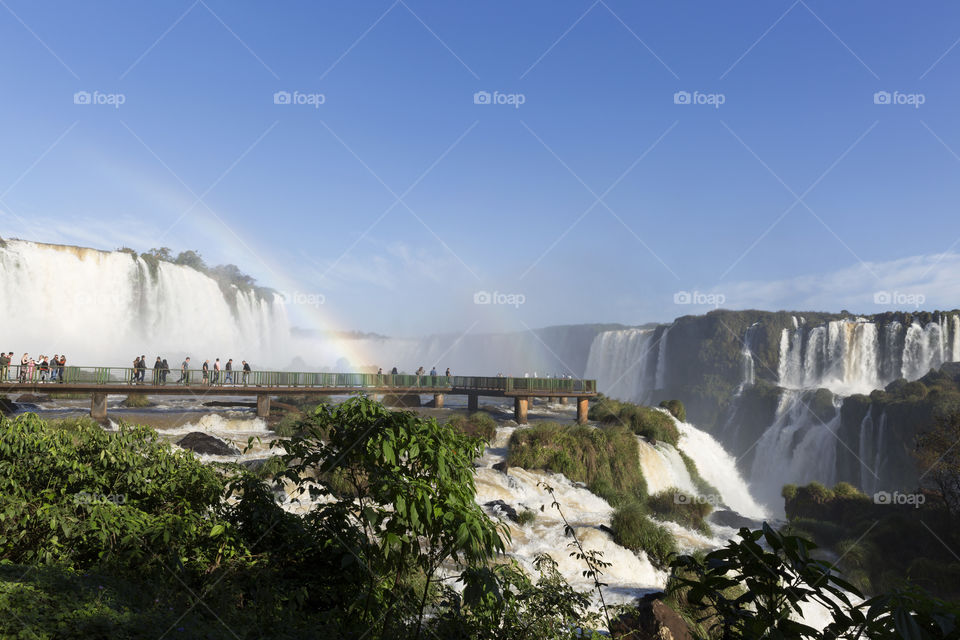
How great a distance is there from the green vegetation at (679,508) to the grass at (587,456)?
69 cm

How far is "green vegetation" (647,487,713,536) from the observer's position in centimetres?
2024

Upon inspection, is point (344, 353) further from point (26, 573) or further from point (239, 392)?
point (26, 573)

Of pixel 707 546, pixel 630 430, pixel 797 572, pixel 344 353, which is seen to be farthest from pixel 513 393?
pixel 344 353

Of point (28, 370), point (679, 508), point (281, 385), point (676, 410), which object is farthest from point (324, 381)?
point (676, 410)

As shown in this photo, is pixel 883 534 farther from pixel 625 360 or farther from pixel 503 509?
pixel 625 360

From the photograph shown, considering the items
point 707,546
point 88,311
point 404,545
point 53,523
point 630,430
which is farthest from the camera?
point 88,311

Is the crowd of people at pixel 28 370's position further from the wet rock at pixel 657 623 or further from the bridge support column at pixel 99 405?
the wet rock at pixel 657 623

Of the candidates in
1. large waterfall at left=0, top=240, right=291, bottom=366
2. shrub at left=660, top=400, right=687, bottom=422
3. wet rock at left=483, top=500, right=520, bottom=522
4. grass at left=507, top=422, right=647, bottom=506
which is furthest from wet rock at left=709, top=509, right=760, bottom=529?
large waterfall at left=0, top=240, right=291, bottom=366

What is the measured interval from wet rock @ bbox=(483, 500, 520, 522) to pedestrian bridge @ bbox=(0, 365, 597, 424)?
16.0 meters

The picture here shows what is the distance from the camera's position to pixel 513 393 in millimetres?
32250

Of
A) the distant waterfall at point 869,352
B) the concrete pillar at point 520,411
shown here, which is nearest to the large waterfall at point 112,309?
the concrete pillar at point 520,411

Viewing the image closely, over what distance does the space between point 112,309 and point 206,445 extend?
1504 inches

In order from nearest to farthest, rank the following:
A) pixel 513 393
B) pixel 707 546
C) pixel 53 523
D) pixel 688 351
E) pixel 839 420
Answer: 1. pixel 53 523
2. pixel 707 546
3. pixel 513 393
4. pixel 839 420
5. pixel 688 351

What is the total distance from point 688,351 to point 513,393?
53245 millimetres
